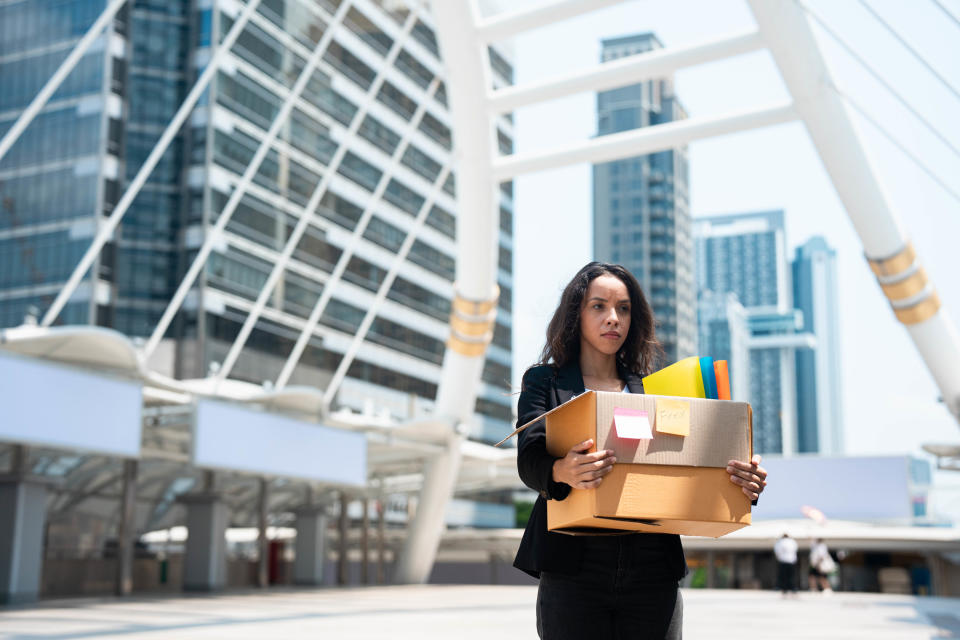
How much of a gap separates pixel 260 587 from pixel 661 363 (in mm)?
21444

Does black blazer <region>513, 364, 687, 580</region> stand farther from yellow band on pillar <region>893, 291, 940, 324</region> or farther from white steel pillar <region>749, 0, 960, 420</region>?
yellow band on pillar <region>893, 291, 940, 324</region>

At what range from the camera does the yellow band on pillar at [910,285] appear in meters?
17.3

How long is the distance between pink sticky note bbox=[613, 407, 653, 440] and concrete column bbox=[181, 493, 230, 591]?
1983cm

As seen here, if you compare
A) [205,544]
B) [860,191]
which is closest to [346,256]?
[205,544]

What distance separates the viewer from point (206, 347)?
171ft

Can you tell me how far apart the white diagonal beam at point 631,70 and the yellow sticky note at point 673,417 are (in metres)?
13.3

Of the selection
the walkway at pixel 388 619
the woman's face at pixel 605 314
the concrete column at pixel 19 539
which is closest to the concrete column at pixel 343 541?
the walkway at pixel 388 619

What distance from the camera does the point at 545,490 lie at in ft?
8.77

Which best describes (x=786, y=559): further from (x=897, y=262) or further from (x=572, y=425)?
(x=572, y=425)

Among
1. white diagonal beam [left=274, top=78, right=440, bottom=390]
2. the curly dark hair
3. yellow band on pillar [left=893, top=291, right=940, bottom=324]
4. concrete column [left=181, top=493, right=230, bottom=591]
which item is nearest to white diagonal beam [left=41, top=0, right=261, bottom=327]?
white diagonal beam [left=274, top=78, right=440, bottom=390]

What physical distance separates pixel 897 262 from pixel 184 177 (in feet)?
136

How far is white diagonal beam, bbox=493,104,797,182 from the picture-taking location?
55.0ft

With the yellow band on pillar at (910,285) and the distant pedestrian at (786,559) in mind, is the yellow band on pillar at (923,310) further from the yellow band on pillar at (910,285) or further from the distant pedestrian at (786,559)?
the distant pedestrian at (786,559)

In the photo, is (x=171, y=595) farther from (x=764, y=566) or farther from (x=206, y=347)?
(x=206, y=347)
